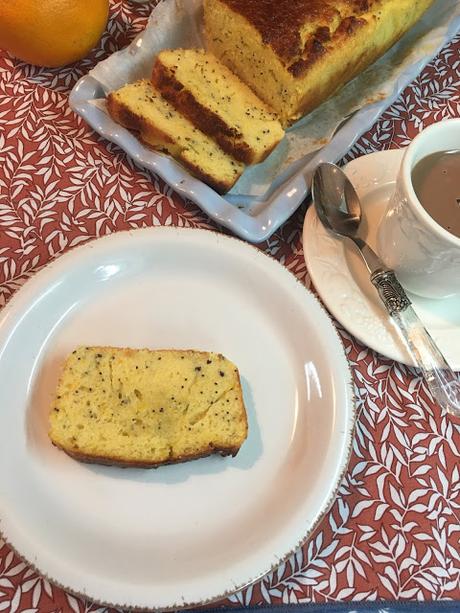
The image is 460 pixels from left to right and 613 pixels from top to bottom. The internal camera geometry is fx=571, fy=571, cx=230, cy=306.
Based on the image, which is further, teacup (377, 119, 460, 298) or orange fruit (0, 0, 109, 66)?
orange fruit (0, 0, 109, 66)

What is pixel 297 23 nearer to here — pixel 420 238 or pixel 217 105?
pixel 217 105

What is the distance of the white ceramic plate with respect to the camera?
92cm

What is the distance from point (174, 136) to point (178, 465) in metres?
0.76

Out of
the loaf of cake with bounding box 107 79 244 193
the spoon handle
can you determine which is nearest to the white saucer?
the spoon handle

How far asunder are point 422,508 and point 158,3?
1486 millimetres

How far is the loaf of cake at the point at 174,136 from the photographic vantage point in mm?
1346

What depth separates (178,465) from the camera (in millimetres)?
1022

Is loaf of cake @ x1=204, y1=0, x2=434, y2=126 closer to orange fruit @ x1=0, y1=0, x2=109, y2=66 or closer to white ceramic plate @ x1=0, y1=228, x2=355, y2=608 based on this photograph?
orange fruit @ x1=0, y1=0, x2=109, y2=66

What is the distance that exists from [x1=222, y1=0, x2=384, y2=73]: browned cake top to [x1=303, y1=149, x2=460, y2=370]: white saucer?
0.41 metres

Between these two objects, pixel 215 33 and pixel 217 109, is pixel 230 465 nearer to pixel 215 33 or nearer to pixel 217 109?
pixel 217 109

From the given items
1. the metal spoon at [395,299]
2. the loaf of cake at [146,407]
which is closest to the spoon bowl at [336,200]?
the metal spoon at [395,299]

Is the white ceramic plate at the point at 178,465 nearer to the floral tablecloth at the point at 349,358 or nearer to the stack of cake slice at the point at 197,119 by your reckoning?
the floral tablecloth at the point at 349,358

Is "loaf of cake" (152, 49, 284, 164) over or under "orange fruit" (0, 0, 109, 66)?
under

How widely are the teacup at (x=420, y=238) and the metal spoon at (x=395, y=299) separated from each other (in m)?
0.04
